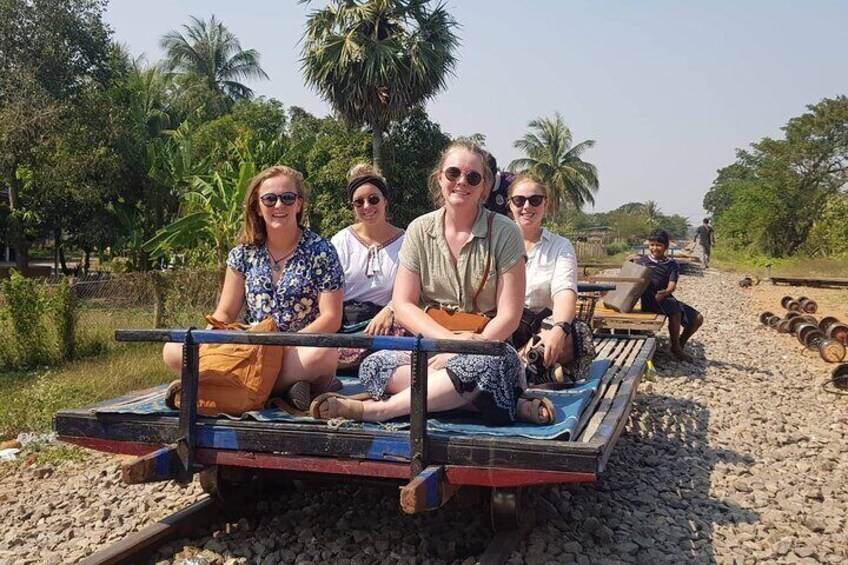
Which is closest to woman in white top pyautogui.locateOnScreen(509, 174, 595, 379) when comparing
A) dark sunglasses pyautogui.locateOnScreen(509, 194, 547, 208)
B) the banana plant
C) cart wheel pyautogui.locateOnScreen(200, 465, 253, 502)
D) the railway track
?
dark sunglasses pyautogui.locateOnScreen(509, 194, 547, 208)

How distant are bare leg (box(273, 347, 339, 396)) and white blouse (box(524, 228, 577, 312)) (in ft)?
5.47

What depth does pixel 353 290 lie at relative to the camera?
5.11 metres

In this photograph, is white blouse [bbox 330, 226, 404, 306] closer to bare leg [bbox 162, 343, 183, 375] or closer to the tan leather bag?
the tan leather bag

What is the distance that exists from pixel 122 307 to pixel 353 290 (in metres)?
6.57

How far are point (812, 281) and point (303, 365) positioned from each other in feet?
79.9

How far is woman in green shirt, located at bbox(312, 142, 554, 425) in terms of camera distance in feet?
11.0

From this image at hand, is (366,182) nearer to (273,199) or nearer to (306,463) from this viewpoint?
(273,199)

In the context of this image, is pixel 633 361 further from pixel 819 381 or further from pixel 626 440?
pixel 819 381

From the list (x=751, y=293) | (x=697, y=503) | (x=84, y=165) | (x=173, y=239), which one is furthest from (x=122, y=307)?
(x=751, y=293)

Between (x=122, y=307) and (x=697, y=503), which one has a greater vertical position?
(x=122, y=307)

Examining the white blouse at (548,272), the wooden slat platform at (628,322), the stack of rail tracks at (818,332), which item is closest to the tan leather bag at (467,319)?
the white blouse at (548,272)

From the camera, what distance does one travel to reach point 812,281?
24344 millimetres

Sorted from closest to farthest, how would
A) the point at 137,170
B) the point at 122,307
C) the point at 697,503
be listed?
the point at 697,503, the point at 122,307, the point at 137,170

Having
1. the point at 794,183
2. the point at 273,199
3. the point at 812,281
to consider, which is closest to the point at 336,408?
the point at 273,199
